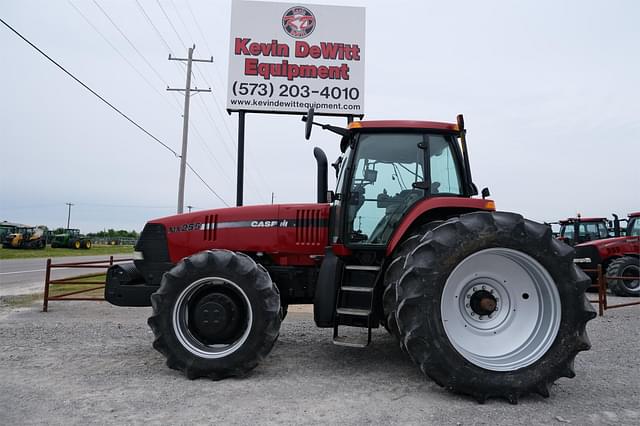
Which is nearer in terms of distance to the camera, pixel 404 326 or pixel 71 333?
pixel 404 326

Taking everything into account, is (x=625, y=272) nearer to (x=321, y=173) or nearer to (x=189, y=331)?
(x=321, y=173)

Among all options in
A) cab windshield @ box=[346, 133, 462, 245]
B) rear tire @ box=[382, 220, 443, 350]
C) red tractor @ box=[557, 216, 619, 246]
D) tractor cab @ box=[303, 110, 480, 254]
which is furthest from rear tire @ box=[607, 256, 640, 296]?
rear tire @ box=[382, 220, 443, 350]

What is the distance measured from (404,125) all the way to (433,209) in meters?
0.91

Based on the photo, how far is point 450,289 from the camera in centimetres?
353

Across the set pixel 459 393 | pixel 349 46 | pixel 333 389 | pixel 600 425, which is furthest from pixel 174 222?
pixel 349 46

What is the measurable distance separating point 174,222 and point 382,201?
2.31m

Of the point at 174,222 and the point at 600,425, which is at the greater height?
the point at 174,222

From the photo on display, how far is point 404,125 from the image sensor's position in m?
4.18

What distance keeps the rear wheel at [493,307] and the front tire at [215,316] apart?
48.5 inches

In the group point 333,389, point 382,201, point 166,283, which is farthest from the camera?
point 382,201

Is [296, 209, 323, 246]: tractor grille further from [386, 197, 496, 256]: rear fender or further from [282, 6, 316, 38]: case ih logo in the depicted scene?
[282, 6, 316, 38]: case ih logo

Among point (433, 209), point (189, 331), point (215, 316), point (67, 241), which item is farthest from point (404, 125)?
point (67, 241)

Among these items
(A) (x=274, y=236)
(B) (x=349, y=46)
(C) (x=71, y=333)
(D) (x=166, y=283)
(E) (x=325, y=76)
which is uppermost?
(B) (x=349, y=46)

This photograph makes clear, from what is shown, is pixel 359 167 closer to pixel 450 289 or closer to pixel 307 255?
pixel 307 255
